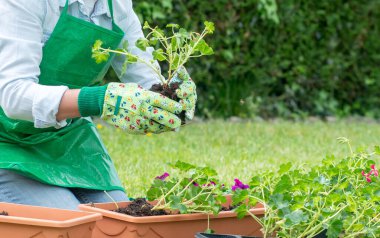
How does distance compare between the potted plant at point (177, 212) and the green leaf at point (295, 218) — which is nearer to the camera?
the green leaf at point (295, 218)

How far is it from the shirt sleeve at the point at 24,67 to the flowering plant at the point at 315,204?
24.5 inches

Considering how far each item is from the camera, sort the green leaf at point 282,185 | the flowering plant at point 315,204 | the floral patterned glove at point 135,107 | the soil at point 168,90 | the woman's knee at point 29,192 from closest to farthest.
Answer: the flowering plant at point 315,204, the green leaf at point 282,185, the floral patterned glove at point 135,107, the soil at point 168,90, the woman's knee at point 29,192

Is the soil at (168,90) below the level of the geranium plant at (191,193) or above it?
above

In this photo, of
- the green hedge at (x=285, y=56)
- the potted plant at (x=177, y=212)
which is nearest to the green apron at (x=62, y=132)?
the potted plant at (x=177, y=212)

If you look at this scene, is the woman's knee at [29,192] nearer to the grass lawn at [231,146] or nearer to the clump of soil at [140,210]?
the clump of soil at [140,210]

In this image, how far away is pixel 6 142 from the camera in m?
2.89

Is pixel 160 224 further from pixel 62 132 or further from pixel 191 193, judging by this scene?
pixel 62 132

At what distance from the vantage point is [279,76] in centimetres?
799

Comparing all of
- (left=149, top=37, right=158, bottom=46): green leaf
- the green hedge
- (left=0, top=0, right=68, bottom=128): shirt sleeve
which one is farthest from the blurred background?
(left=149, top=37, right=158, bottom=46): green leaf

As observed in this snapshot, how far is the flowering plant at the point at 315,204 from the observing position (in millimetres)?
A: 2168

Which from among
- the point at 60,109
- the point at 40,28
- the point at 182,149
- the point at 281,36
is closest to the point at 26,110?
the point at 60,109

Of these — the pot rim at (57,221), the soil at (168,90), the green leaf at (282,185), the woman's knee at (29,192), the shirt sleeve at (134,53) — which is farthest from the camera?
the shirt sleeve at (134,53)

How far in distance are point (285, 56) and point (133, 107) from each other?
18.7 feet

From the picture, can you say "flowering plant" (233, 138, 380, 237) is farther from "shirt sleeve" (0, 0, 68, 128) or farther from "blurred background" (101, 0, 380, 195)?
"blurred background" (101, 0, 380, 195)
